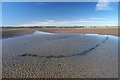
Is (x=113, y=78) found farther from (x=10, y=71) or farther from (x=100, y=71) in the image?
(x=10, y=71)

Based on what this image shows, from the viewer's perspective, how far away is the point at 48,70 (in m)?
3.88

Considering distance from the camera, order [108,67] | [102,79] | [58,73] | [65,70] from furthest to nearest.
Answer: [108,67], [65,70], [58,73], [102,79]

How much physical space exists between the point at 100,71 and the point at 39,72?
11.5ft

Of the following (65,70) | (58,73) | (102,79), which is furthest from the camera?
(65,70)

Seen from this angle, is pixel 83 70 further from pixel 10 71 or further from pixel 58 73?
pixel 10 71

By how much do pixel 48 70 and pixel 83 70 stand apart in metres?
2.08

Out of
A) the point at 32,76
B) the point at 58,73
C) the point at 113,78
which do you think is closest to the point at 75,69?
the point at 58,73

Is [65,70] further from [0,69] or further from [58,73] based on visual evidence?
[0,69]

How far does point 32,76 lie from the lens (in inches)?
134

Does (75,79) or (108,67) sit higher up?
(108,67)

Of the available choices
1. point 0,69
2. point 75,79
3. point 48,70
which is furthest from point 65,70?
point 0,69

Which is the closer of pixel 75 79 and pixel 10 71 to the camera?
pixel 75 79

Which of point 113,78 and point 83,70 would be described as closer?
point 113,78

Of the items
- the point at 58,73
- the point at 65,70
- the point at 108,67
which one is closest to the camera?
the point at 58,73
